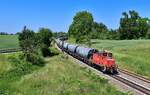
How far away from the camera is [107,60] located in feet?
146

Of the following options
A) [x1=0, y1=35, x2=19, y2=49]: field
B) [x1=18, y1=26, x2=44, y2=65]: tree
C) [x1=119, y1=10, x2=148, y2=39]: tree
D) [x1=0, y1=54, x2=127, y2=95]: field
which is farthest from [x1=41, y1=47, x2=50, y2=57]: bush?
[x1=119, y1=10, x2=148, y2=39]: tree

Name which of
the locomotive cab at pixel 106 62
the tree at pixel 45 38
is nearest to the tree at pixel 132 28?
the tree at pixel 45 38

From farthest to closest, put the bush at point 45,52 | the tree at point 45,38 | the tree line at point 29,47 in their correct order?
the tree at point 45,38 → the bush at point 45,52 → the tree line at point 29,47

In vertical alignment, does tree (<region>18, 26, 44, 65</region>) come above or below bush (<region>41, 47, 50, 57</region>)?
above

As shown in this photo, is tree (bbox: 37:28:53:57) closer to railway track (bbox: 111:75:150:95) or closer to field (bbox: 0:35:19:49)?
field (bbox: 0:35:19:49)

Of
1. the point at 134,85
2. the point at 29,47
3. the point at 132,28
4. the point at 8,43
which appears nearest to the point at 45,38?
the point at 29,47

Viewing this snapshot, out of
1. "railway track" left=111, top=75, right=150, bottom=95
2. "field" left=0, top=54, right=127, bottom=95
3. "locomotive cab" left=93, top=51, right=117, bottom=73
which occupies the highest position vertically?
"locomotive cab" left=93, top=51, right=117, bottom=73

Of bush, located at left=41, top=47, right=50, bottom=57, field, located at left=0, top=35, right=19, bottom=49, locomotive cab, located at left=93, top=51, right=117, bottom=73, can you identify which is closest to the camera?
locomotive cab, located at left=93, top=51, right=117, bottom=73

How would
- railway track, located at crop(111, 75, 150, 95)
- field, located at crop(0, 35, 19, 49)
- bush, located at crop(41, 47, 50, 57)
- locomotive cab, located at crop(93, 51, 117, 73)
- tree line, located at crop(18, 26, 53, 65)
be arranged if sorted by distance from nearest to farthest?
railway track, located at crop(111, 75, 150, 95) → locomotive cab, located at crop(93, 51, 117, 73) → tree line, located at crop(18, 26, 53, 65) → bush, located at crop(41, 47, 50, 57) → field, located at crop(0, 35, 19, 49)

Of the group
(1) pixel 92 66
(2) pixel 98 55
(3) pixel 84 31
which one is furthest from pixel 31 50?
(3) pixel 84 31

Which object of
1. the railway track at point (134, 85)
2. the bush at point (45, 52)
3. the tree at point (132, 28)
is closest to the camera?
the railway track at point (134, 85)

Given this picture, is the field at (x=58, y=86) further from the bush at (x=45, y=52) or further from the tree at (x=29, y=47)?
the bush at (x=45, y=52)

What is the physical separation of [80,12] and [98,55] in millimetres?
116964

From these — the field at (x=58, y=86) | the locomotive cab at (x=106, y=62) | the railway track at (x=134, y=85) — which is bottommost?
the railway track at (x=134, y=85)
